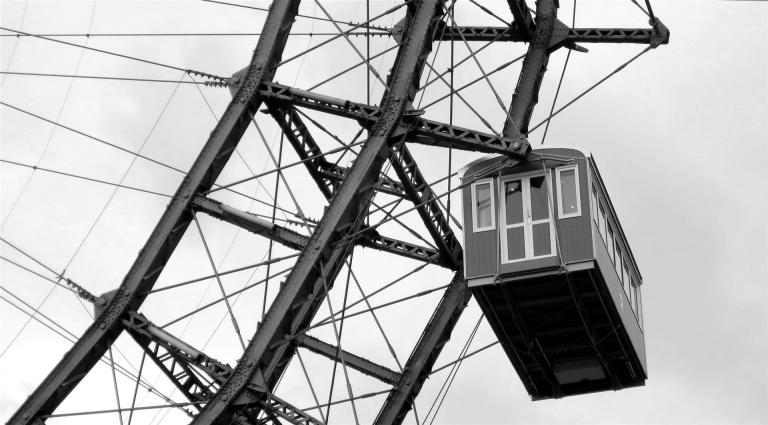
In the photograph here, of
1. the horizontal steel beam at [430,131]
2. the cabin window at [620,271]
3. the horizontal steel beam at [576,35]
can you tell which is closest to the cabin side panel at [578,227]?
the horizontal steel beam at [430,131]

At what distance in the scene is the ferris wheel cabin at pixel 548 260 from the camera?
28984 mm

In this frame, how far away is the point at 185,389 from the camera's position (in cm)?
2873

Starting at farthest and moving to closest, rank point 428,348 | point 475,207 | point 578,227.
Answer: point 428,348 < point 475,207 < point 578,227

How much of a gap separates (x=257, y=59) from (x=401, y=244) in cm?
442

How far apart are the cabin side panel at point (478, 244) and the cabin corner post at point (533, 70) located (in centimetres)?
219

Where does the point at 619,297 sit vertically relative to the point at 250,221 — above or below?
below

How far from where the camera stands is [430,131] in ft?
95.6

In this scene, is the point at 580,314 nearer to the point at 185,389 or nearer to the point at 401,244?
the point at 401,244

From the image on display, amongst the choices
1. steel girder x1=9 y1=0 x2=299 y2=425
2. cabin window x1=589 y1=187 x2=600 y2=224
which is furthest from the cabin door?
steel girder x1=9 y1=0 x2=299 y2=425

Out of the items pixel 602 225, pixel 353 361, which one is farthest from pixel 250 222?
pixel 602 225

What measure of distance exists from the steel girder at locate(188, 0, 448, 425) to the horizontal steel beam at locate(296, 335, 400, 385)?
6.73ft

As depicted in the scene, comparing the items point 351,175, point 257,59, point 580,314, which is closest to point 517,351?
point 580,314

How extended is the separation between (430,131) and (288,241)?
2.97m

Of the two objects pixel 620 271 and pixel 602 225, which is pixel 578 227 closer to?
pixel 602 225
